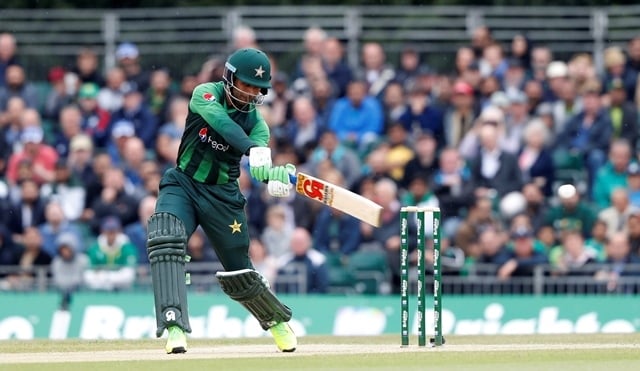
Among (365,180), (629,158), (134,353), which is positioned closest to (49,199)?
(365,180)

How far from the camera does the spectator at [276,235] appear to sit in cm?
1780

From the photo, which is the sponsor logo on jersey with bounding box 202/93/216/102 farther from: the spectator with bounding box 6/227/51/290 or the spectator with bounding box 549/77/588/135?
the spectator with bounding box 549/77/588/135

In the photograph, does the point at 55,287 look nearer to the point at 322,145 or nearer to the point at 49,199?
the point at 49,199

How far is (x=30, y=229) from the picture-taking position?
1798 cm

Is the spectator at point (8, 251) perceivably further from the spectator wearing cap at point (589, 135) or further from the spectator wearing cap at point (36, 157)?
the spectator wearing cap at point (589, 135)

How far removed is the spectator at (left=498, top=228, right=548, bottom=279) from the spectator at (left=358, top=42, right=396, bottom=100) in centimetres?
328

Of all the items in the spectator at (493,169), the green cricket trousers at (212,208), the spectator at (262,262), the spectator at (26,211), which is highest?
the spectator at (493,169)

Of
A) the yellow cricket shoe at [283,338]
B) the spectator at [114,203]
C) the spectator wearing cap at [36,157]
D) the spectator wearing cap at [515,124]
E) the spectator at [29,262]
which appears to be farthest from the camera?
the spectator wearing cap at [36,157]

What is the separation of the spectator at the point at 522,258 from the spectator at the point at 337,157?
2.15 m

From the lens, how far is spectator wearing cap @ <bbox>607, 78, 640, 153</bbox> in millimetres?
18797

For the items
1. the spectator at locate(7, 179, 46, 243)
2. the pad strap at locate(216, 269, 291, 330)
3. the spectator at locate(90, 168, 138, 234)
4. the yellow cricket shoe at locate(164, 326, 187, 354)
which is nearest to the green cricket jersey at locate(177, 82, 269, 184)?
the pad strap at locate(216, 269, 291, 330)

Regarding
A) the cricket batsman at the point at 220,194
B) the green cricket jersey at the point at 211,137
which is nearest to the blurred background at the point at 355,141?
the cricket batsman at the point at 220,194

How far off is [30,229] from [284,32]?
206 inches

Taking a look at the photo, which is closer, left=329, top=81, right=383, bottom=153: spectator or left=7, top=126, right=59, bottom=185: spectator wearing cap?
left=7, top=126, right=59, bottom=185: spectator wearing cap
